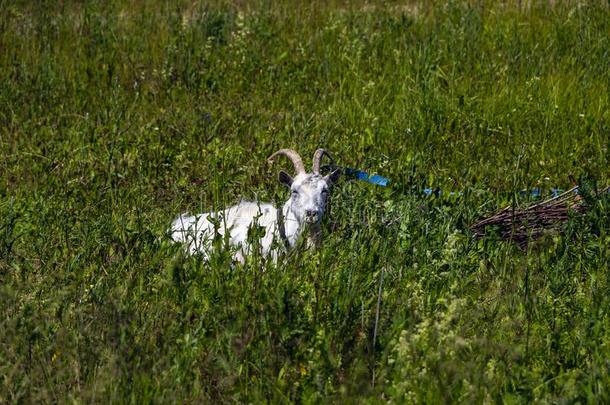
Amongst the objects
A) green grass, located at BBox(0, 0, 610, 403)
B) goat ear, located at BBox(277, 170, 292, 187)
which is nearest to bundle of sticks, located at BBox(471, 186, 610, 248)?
green grass, located at BBox(0, 0, 610, 403)

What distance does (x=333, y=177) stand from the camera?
8555 millimetres

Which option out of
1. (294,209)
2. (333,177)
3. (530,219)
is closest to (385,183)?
(333,177)

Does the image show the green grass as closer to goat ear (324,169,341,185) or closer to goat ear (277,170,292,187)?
goat ear (324,169,341,185)

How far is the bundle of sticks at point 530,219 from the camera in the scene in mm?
7867

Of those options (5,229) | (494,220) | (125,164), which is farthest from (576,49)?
(5,229)

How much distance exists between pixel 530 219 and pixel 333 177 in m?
1.54

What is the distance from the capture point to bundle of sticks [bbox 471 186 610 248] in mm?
7867

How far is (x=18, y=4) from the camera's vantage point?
545 inches

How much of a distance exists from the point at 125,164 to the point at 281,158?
1.37m

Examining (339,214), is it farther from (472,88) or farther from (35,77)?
(35,77)

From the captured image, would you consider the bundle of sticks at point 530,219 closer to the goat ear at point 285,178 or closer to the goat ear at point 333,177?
the goat ear at point 333,177

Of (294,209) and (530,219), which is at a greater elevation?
(294,209)

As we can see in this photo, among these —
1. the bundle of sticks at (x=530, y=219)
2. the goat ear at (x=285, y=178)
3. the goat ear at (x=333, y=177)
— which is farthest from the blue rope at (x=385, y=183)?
the goat ear at (x=285, y=178)

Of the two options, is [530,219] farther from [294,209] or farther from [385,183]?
[294,209]
